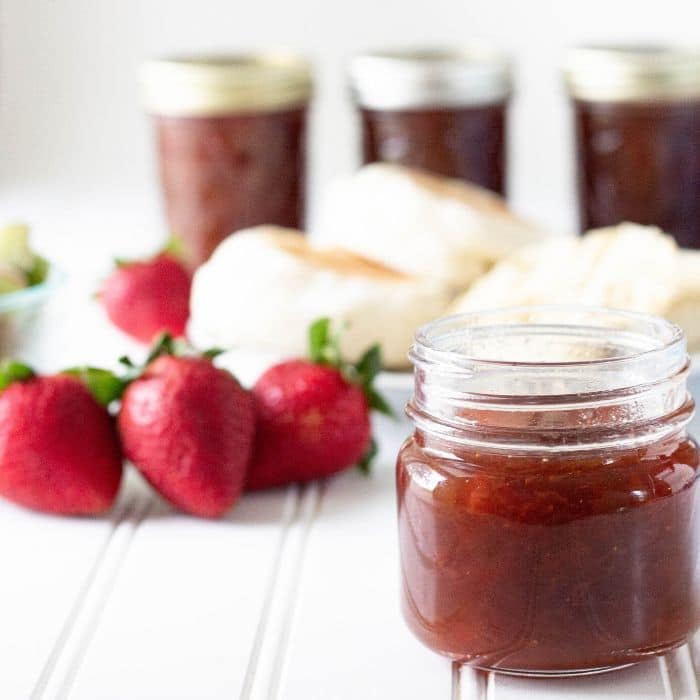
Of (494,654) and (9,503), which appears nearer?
(494,654)

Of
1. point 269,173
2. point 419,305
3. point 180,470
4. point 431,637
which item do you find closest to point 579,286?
point 419,305

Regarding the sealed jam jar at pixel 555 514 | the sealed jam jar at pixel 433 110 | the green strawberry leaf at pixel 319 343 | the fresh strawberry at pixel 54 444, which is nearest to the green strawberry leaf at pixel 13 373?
the fresh strawberry at pixel 54 444

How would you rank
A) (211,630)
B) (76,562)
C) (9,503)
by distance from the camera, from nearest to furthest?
1. (211,630)
2. (76,562)
3. (9,503)

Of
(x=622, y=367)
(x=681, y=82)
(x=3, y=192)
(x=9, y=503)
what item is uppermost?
(x=622, y=367)

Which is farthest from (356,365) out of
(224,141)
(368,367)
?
(224,141)

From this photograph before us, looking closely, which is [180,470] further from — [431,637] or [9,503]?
[431,637]

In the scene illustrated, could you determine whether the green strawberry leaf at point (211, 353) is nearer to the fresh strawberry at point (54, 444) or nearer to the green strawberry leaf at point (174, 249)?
the fresh strawberry at point (54, 444)

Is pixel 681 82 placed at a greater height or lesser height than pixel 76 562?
greater

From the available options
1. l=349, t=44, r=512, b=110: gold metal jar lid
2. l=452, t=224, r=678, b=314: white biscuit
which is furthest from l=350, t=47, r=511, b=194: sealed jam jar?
l=452, t=224, r=678, b=314: white biscuit
